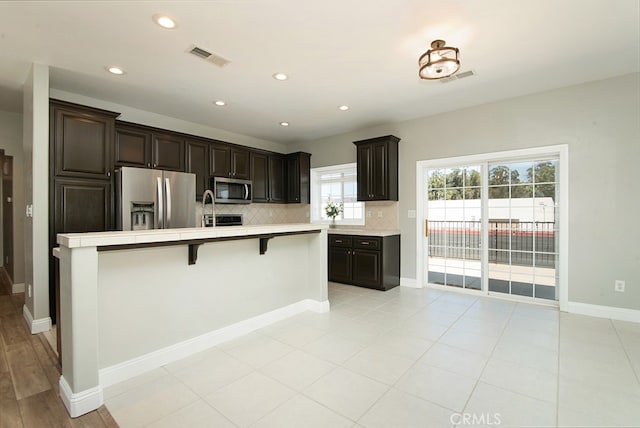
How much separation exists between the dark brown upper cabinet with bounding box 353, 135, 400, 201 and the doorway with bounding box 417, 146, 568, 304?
1.41ft

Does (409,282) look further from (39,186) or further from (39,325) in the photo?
(39,186)

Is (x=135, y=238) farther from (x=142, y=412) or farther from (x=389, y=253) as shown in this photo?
(x=389, y=253)

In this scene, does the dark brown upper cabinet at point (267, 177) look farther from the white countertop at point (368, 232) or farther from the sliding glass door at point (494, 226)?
the sliding glass door at point (494, 226)

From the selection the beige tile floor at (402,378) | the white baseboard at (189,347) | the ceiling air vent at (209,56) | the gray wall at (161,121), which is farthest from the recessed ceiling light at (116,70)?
the beige tile floor at (402,378)

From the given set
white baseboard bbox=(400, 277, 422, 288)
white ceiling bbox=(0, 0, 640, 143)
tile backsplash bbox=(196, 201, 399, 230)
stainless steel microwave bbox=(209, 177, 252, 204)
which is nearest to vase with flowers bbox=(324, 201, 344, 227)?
tile backsplash bbox=(196, 201, 399, 230)

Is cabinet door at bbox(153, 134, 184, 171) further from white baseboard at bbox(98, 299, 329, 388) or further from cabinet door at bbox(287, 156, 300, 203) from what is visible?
white baseboard at bbox(98, 299, 329, 388)

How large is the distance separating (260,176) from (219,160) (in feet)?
3.02

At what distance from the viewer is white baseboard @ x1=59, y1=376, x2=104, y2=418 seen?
1772 mm

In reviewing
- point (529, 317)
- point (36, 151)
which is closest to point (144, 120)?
point (36, 151)

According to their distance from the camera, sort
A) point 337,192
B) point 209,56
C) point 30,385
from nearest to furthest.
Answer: point 30,385
point 209,56
point 337,192

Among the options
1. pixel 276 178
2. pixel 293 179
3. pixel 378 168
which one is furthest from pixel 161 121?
pixel 378 168

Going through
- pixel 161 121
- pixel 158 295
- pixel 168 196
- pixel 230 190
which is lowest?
pixel 158 295

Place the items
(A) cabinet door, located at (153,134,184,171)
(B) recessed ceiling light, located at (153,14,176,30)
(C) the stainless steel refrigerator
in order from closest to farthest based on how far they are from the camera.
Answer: (B) recessed ceiling light, located at (153,14,176,30), (C) the stainless steel refrigerator, (A) cabinet door, located at (153,134,184,171)

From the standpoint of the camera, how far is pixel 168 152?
432 centimetres
